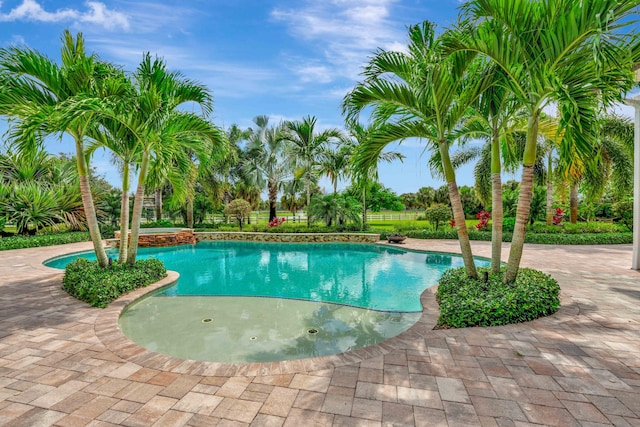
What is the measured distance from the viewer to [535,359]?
3662mm

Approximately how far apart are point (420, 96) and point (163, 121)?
485 cm

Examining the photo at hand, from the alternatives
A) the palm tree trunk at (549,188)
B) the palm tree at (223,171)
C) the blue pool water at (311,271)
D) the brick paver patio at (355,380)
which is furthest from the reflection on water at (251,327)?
the palm tree at (223,171)

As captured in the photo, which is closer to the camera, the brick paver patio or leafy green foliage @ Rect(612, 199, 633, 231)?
the brick paver patio

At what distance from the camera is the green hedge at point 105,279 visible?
5923 mm

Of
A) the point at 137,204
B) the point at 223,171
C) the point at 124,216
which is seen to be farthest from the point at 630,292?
the point at 223,171

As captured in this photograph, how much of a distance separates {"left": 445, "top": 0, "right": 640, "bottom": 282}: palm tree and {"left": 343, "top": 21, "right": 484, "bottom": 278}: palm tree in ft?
1.40

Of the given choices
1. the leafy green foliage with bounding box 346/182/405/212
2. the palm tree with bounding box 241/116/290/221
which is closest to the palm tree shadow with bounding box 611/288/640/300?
the palm tree with bounding box 241/116/290/221

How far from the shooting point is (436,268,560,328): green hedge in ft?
15.4

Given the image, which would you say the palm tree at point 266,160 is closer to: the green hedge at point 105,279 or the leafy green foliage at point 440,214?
the leafy green foliage at point 440,214

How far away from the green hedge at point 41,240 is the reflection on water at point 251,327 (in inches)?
431

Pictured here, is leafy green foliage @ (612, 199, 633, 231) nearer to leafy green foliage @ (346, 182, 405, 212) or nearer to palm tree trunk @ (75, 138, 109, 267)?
palm tree trunk @ (75, 138, 109, 267)

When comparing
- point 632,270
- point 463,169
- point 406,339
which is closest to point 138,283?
point 406,339

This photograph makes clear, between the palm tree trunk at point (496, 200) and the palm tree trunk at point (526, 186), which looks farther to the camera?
the palm tree trunk at point (496, 200)

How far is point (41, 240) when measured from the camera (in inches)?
559
